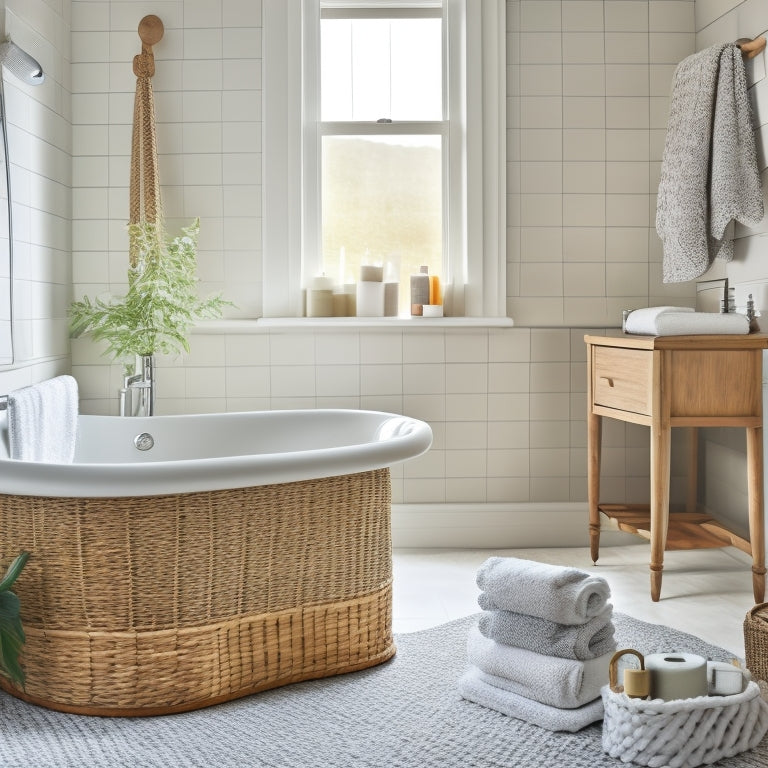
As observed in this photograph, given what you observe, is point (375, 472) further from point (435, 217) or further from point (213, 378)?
point (435, 217)

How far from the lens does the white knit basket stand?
174cm

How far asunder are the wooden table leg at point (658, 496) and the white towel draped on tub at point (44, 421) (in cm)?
180

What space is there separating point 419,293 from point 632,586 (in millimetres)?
1339

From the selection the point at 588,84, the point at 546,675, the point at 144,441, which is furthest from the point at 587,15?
the point at 546,675

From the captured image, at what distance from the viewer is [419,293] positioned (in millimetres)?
3408

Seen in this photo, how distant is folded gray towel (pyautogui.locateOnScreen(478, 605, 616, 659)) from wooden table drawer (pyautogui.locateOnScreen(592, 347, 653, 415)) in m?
0.98

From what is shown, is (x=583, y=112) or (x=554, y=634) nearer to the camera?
(x=554, y=634)

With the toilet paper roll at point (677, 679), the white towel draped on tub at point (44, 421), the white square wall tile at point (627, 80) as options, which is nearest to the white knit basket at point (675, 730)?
the toilet paper roll at point (677, 679)

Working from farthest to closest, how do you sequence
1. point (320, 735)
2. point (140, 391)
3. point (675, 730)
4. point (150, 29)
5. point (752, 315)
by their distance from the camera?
point (150, 29) < point (140, 391) < point (752, 315) < point (320, 735) < point (675, 730)

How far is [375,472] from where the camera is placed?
224 centimetres

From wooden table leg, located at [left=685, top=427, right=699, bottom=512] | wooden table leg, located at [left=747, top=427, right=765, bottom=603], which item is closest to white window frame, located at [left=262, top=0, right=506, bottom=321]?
wooden table leg, located at [left=685, top=427, right=699, bottom=512]

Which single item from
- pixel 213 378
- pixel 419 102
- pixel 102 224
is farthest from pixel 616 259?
pixel 102 224

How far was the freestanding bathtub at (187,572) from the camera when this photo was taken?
1.92 m

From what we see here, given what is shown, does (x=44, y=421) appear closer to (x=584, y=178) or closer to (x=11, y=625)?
(x=11, y=625)
